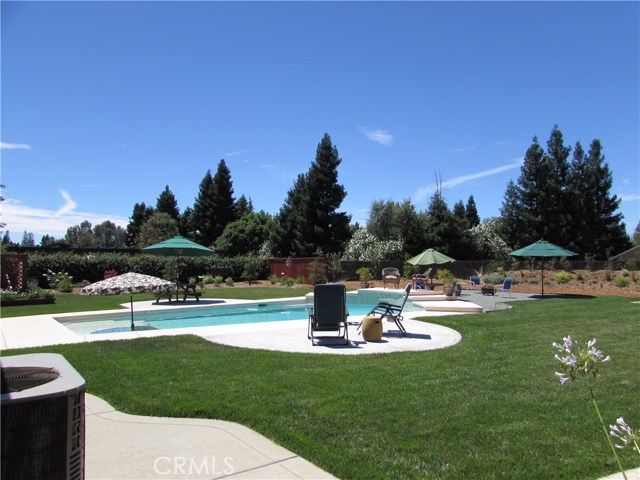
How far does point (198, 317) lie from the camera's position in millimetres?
14773

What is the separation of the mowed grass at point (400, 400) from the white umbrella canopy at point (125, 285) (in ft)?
45.4

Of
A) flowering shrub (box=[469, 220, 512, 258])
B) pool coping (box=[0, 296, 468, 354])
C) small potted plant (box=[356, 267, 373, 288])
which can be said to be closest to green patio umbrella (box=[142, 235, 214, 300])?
pool coping (box=[0, 296, 468, 354])

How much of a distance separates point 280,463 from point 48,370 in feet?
6.10

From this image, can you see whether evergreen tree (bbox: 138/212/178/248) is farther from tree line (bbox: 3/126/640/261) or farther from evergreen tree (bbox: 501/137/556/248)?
evergreen tree (bbox: 501/137/556/248)

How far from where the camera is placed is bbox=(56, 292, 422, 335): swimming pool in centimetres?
1254

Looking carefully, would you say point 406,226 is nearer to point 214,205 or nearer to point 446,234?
point 446,234

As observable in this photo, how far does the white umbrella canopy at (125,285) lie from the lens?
21375mm

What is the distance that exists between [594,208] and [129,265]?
40.0 m

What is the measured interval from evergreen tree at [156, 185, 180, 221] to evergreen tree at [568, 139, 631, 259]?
48.7 m

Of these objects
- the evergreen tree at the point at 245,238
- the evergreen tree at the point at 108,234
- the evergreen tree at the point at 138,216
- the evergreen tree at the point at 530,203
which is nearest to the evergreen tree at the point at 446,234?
the evergreen tree at the point at 530,203

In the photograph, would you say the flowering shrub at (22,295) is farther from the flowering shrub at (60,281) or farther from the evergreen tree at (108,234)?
the evergreen tree at (108,234)

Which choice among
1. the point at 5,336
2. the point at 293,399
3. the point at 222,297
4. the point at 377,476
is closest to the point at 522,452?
the point at 377,476

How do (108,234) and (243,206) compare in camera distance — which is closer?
(243,206)

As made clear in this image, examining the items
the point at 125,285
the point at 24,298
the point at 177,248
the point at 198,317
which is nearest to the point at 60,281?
the point at 125,285
